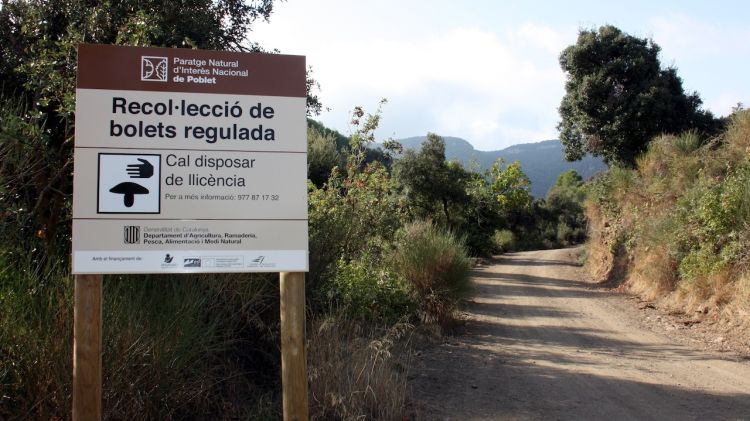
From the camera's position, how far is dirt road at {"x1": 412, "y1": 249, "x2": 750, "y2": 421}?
247 inches

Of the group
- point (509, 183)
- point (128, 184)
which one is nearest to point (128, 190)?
point (128, 184)

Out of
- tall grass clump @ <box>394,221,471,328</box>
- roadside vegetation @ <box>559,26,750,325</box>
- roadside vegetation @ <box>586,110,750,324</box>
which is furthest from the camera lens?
roadside vegetation @ <box>559,26,750,325</box>

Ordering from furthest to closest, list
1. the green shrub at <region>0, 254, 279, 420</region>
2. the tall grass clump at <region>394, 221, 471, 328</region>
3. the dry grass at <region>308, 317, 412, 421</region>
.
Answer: the tall grass clump at <region>394, 221, 471, 328</region> → the dry grass at <region>308, 317, 412, 421</region> → the green shrub at <region>0, 254, 279, 420</region>

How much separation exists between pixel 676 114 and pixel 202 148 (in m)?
21.4

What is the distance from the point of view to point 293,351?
422 centimetres

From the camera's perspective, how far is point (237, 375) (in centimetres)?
564

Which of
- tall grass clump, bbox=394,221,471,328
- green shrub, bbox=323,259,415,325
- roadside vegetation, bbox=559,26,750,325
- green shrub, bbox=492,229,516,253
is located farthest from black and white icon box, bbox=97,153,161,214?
green shrub, bbox=492,229,516,253

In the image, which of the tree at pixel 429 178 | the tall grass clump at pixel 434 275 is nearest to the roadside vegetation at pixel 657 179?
the tall grass clump at pixel 434 275

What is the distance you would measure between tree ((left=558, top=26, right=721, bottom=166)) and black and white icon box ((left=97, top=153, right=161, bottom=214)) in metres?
20.3

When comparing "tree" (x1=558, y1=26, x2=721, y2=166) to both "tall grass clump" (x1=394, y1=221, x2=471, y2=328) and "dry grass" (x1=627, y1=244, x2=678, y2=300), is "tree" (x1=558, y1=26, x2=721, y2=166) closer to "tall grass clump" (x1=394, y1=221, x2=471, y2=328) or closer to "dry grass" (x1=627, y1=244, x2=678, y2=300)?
"dry grass" (x1=627, y1=244, x2=678, y2=300)

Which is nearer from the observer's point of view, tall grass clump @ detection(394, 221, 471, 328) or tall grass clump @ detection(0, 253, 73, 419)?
tall grass clump @ detection(0, 253, 73, 419)

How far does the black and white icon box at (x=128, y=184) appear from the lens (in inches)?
161

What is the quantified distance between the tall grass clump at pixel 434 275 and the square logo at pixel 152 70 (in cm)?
784

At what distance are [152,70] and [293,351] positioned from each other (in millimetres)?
2185
